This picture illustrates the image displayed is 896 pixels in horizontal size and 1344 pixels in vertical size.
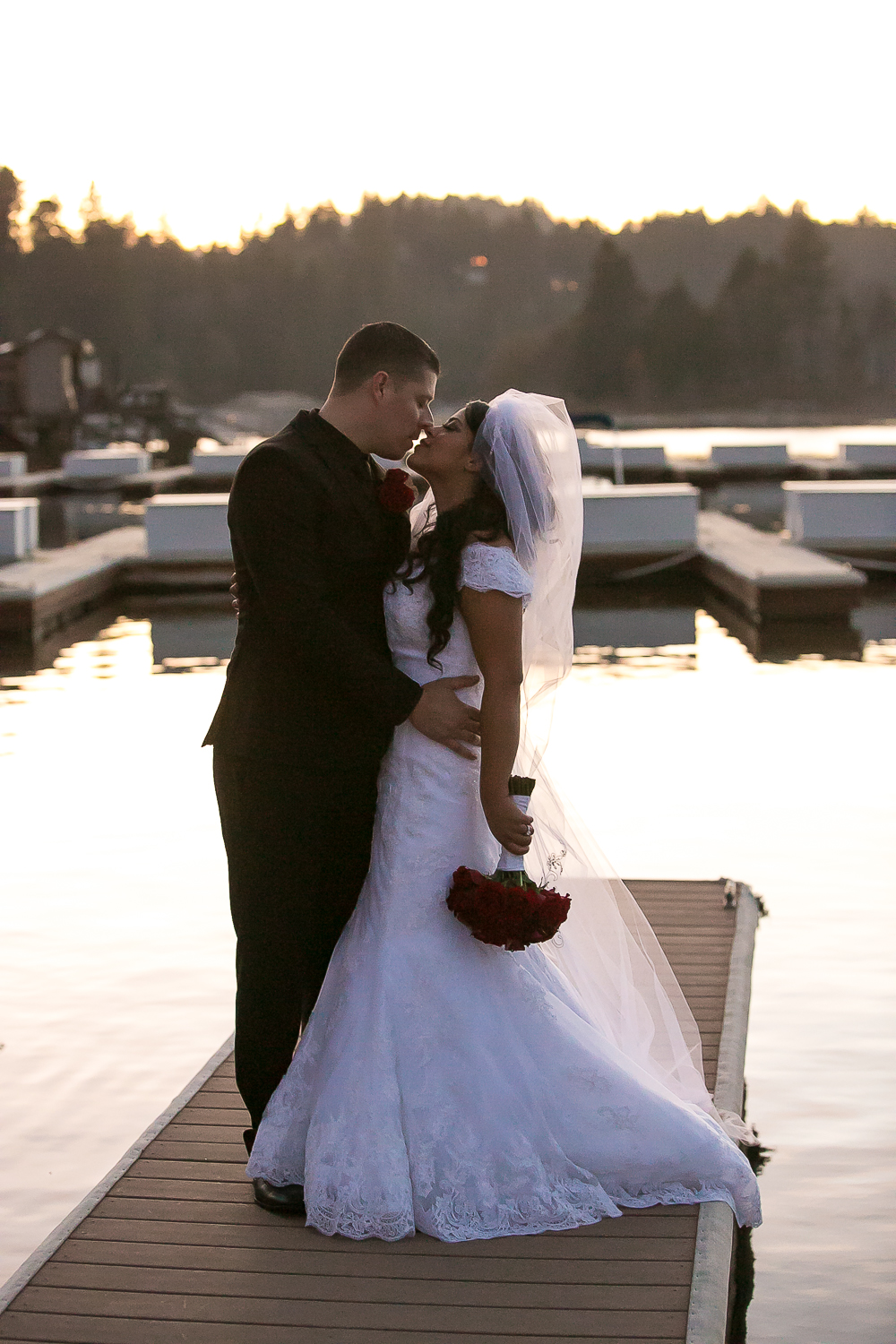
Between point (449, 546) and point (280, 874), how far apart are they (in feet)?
2.44

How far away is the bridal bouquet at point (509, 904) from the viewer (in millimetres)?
3262

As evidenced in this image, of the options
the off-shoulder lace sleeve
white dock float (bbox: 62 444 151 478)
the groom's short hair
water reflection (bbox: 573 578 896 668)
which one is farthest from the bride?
white dock float (bbox: 62 444 151 478)

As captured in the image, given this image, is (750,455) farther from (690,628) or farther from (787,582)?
(690,628)

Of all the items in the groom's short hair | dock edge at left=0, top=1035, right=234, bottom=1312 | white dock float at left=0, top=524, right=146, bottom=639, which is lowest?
white dock float at left=0, top=524, right=146, bottom=639

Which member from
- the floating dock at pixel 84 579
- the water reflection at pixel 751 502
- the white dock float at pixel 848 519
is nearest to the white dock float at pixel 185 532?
the floating dock at pixel 84 579

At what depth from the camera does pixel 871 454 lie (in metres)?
29.2

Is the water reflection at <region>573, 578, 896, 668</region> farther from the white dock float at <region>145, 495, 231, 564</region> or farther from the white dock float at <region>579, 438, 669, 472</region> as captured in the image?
the white dock float at <region>579, 438, 669, 472</region>

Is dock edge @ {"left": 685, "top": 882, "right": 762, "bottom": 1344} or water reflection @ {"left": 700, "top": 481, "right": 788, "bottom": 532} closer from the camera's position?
dock edge @ {"left": 685, "top": 882, "right": 762, "bottom": 1344}

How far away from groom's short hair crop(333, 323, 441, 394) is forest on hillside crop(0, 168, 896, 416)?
97.3 m

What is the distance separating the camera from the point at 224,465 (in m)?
29.0

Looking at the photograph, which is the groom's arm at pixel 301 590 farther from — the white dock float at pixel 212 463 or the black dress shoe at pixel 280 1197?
the white dock float at pixel 212 463

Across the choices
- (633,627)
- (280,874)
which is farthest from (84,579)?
(280,874)

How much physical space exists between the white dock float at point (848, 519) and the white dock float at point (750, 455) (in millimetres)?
14033

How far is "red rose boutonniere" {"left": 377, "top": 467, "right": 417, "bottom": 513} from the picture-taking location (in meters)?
3.37
